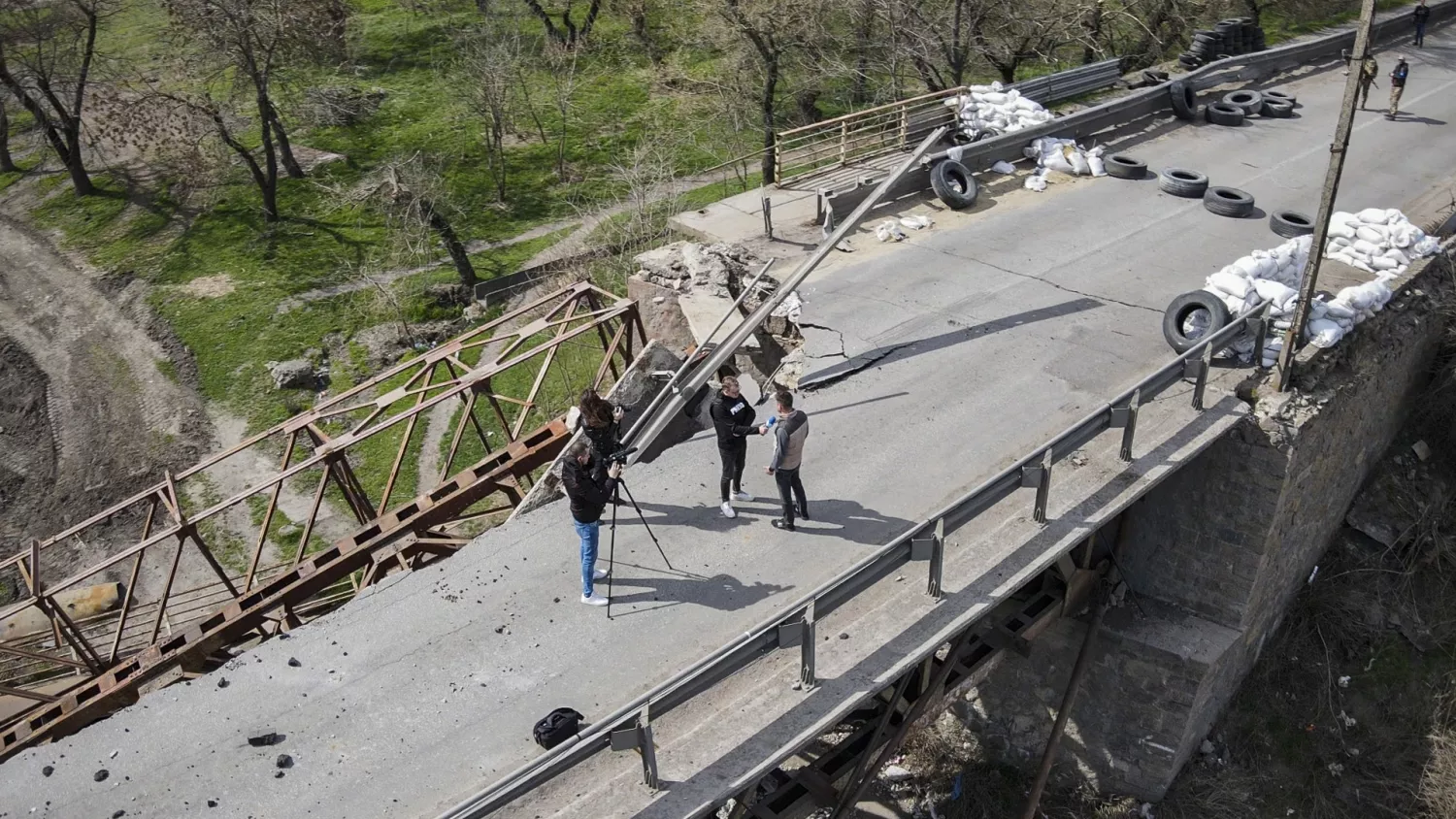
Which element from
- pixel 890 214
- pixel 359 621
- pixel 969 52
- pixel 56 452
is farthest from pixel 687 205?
pixel 359 621

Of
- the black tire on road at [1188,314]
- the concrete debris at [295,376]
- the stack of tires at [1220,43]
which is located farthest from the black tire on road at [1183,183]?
the concrete debris at [295,376]

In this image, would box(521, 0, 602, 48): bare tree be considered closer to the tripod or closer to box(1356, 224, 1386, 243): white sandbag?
box(1356, 224, 1386, 243): white sandbag

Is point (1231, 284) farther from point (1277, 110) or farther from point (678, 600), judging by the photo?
point (1277, 110)

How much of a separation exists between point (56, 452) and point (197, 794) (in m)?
20.3

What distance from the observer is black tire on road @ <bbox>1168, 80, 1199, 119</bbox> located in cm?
2234

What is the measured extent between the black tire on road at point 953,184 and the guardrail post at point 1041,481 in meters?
Result: 8.79

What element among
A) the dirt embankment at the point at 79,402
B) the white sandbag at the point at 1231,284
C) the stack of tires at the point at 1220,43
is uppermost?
the stack of tires at the point at 1220,43

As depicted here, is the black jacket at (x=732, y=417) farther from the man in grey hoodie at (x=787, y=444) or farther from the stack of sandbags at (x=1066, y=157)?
the stack of sandbags at (x=1066, y=157)

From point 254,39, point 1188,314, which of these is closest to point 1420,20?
point 1188,314

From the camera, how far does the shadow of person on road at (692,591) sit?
9891 millimetres

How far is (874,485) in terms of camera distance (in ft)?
37.7

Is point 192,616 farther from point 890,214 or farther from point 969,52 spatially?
point 969,52

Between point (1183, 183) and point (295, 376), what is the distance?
2053 cm

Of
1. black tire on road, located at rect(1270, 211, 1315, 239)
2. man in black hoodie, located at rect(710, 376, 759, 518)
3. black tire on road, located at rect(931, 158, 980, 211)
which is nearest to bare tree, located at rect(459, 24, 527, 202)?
black tire on road, located at rect(931, 158, 980, 211)
